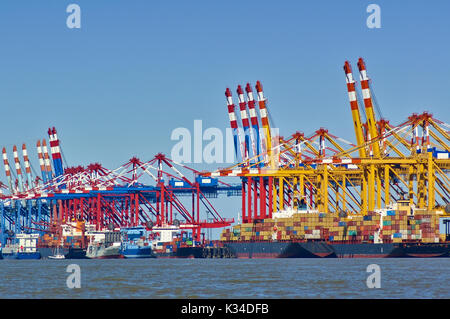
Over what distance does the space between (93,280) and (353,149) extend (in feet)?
235

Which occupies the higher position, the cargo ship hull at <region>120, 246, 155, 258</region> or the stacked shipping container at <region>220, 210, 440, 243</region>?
the stacked shipping container at <region>220, 210, 440, 243</region>

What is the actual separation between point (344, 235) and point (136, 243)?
1812 inches

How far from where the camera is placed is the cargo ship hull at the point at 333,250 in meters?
124

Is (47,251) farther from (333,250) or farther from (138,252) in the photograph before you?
(333,250)

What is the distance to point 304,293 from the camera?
61.0m

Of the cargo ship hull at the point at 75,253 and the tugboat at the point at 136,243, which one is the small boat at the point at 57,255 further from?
the tugboat at the point at 136,243

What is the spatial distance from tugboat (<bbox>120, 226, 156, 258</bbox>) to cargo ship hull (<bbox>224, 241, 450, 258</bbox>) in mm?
17267

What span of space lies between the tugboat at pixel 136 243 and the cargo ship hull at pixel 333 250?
680 inches

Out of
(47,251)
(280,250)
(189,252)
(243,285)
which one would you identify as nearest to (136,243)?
(189,252)

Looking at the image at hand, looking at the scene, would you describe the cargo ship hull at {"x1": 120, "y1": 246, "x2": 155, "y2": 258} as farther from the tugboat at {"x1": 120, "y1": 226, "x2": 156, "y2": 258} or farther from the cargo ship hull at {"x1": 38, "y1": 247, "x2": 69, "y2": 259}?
the cargo ship hull at {"x1": 38, "y1": 247, "x2": 69, "y2": 259}

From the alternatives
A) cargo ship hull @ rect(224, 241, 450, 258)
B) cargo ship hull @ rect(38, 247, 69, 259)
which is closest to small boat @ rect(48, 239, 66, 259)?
cargo ship hull @ rect(38, 247, 69, 259)

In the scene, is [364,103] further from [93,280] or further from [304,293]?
[304,293]

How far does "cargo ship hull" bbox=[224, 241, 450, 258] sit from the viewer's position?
124 m
